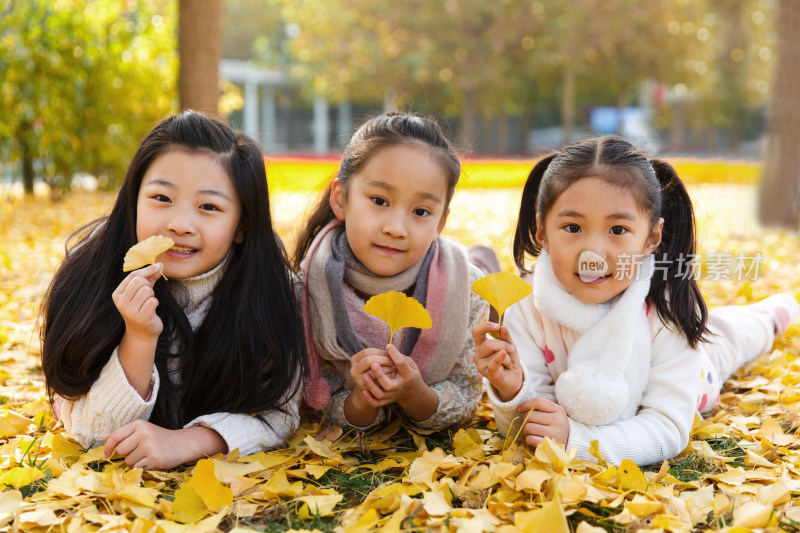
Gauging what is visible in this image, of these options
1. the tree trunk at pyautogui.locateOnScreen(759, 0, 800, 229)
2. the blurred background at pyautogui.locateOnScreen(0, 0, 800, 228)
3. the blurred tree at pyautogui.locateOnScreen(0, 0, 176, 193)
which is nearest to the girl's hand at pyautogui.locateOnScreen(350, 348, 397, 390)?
the blurred background at pyautogui.locateOnScreen(0, 0, 800, 228)

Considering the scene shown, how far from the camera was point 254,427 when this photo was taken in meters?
1.89

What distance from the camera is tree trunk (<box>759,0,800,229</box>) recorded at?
19.5 ft

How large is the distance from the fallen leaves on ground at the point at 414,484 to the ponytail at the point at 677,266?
0.32m

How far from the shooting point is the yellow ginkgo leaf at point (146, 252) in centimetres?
166

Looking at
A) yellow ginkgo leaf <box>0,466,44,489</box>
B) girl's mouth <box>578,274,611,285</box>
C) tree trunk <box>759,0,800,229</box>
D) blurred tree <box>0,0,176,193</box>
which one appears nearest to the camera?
yellow ginkgo leaf <box>0,466,44,489</box>

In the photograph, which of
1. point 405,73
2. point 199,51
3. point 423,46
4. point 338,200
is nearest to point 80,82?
point 199,51

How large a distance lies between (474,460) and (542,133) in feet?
99.8

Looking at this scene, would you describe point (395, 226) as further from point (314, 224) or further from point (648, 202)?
point (648, 202)

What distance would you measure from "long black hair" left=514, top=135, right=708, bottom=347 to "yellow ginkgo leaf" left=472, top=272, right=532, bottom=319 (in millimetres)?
379

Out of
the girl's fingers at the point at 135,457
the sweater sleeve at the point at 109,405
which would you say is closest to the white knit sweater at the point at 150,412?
the sweater sleeve at the point at 109,405

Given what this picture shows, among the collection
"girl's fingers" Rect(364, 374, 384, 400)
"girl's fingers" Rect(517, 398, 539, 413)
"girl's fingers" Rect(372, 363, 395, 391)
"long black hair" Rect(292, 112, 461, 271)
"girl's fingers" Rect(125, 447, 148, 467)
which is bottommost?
"girl's fingers" Rect(125, 447, 148, 467)

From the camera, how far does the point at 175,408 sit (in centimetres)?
193

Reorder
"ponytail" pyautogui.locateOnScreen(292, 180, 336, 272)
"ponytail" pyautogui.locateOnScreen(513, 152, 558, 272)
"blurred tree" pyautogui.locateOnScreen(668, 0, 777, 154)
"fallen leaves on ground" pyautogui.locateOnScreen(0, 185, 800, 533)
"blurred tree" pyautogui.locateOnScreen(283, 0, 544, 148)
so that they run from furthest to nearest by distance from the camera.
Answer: "blurred tree" pyautogui.locateOnScreen(668, 0, 777, 154)
"blurred tree" pyautogui.locateOnScreen(283, 0, 544, 148)
"ponytail" pyautogui.locateOnScreen(292, 180, 336, 272)
"ponytail" pyautogui.locateOnScreen(513, 152, 558, 272)
"fallen leaves on ground" pyautogui.locateOnScreen(0, 185, 800, 533)

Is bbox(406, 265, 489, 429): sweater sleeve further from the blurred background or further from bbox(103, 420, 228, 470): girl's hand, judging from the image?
bbox(103, 420, 228, 470): girl's hand
